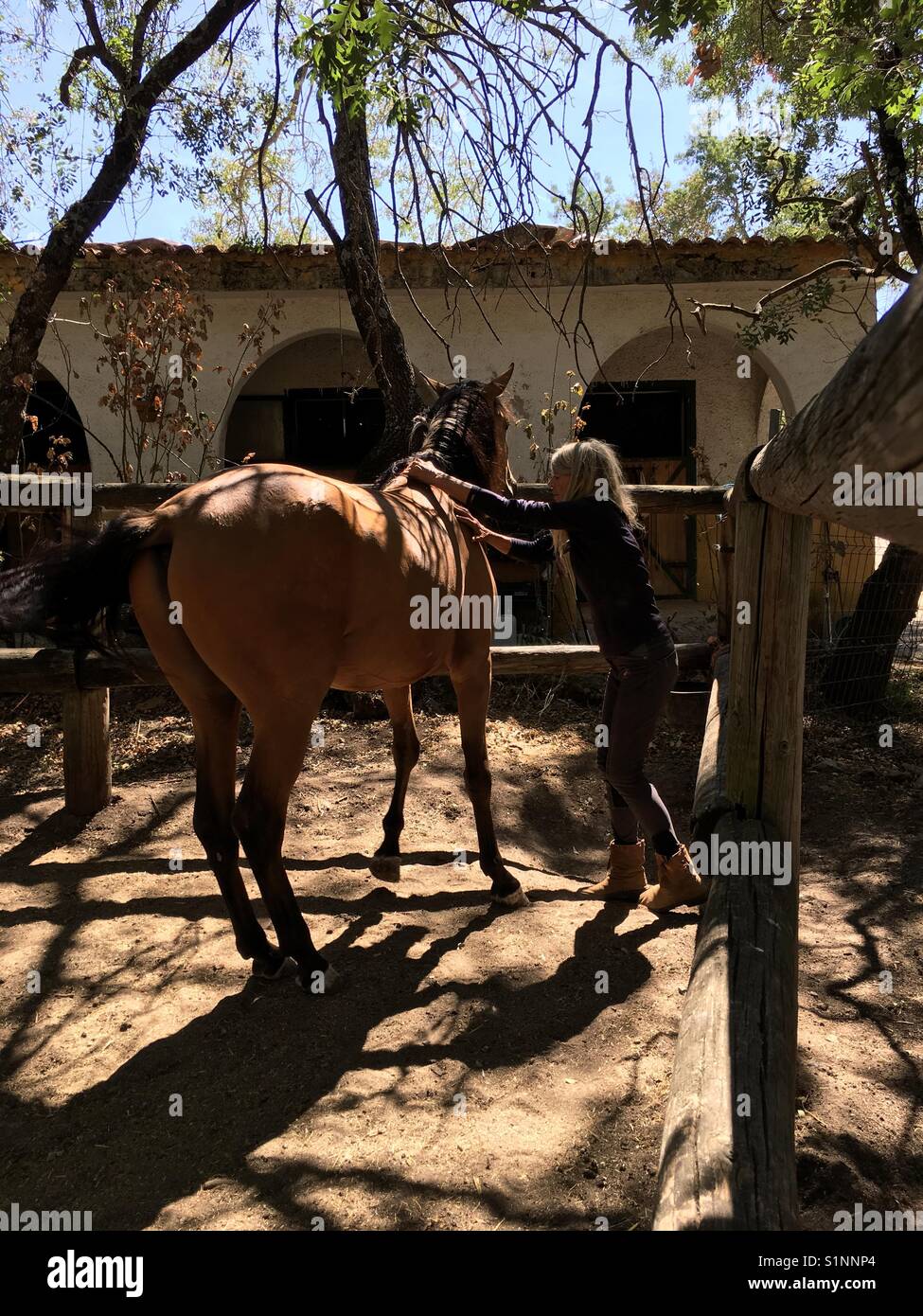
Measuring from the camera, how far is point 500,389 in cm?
446

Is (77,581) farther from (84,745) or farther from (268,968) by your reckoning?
(84,745)

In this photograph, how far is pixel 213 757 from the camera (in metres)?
3.22

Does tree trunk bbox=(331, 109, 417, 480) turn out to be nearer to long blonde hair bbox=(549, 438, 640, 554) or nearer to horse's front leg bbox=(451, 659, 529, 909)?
horse's front leg bbox=(451, 659, 529, 909)

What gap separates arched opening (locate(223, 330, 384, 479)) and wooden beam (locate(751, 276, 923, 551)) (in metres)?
10.7

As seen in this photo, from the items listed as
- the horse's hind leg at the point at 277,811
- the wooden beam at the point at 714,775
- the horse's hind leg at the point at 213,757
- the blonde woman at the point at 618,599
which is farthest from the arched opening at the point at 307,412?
the horse's hind leg at the point at 277,811

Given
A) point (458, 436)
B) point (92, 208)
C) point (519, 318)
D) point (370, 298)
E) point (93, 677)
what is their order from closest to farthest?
point (458, 436) < point (93, 677) < point (92, 208) < point (370, 298) < point (519, 318)

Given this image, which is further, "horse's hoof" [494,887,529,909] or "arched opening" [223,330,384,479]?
"arched opening" [223,330,384,479]

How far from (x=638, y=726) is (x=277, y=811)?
59.2 inches

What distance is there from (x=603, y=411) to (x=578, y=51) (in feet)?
28.1

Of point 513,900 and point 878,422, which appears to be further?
point 513,900

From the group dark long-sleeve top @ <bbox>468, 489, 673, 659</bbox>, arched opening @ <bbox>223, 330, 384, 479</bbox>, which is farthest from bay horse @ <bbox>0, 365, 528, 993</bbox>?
arched opening @ <bbox>223, 330, 384, 479</bbox>

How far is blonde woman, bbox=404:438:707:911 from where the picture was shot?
3.55m

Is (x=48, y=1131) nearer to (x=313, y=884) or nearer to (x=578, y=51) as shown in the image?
(x=313, y=884)

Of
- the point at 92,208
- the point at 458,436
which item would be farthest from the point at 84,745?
the point at 92,208
